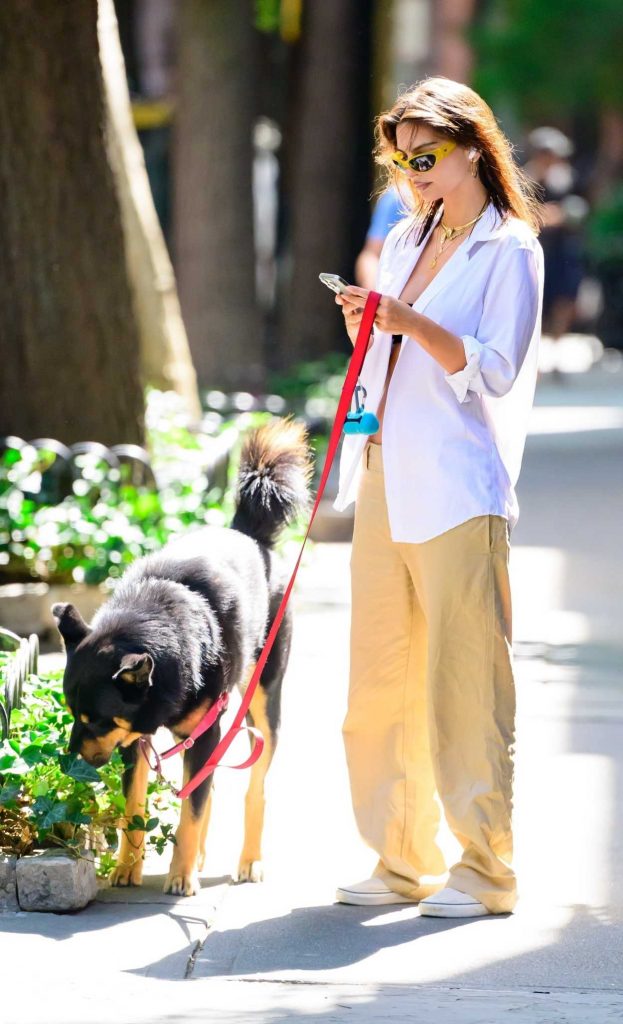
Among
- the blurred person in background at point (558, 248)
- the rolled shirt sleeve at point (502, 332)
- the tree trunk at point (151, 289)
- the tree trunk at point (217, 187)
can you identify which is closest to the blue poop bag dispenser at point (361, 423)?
the rolled shirt sleeve at point (502, 332)

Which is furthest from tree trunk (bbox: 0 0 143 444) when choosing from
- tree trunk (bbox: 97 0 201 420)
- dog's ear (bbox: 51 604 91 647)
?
dog's ear (bbox: 51 604 91 647)

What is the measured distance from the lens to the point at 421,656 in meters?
4.72

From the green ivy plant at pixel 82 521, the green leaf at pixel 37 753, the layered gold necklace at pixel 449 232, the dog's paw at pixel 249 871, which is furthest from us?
the green ivy plant at pixel 82 521

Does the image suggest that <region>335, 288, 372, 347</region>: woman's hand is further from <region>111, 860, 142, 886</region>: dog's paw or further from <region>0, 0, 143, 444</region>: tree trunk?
<region>0, 0, 143, 444</region>: tree trunk

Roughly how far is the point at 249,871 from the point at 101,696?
80 cm

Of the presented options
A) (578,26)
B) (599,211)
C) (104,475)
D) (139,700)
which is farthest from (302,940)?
(578,26)

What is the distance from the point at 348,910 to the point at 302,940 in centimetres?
28

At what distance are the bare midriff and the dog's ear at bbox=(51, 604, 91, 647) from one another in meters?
0.93

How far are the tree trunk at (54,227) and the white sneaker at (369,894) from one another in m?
4.35

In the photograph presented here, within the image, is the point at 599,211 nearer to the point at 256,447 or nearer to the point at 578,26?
the point at 578,26

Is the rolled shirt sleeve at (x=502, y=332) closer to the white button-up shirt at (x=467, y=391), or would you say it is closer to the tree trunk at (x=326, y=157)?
the white button-up shirt at (x=467, y=391)

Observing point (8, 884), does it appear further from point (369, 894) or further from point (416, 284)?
point (416, 284)

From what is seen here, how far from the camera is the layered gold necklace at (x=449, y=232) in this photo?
446 centimetres

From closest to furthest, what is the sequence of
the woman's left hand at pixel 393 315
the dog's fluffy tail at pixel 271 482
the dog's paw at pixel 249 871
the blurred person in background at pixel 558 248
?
the woman's left hand at pixel 393 315 < the dog's paw at pixel 249 871 < the dog's fluffy tail at pixel 271 482 < the blurred person in background at pixel 558 248
